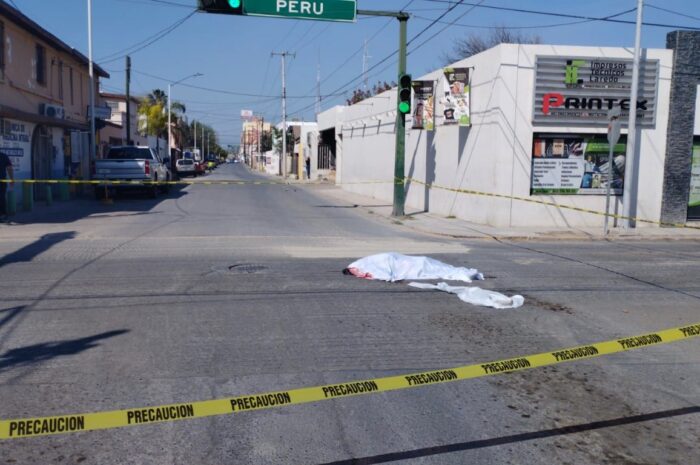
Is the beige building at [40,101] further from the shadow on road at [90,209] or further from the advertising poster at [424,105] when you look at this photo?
the advertising poster at [424,105]

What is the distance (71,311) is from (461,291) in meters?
5.01

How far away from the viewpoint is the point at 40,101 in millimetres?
27281

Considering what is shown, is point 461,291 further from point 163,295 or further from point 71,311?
point 71,311

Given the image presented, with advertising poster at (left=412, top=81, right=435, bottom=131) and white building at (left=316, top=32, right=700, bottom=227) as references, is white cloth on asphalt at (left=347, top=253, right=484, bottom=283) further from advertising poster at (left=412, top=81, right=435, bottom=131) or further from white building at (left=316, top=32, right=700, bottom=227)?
advertising poster at (left=412, top=81, right=435, bottom=131)

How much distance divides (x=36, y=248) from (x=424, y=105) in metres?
13.2

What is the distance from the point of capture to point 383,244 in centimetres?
1473

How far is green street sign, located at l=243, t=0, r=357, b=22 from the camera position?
1673cm

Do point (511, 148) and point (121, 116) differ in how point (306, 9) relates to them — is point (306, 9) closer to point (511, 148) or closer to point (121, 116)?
point (511, 148)

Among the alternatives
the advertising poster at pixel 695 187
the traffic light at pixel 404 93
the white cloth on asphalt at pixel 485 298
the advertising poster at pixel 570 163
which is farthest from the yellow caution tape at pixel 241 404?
the advertising poster at pixel 695 187

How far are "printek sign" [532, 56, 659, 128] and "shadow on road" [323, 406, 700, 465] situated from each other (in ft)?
47.8

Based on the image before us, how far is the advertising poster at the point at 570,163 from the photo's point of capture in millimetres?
19203

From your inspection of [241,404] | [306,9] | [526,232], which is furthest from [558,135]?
[241,404]

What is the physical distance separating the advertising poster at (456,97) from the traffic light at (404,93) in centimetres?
150

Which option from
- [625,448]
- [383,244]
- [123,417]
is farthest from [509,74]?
[123,417]
